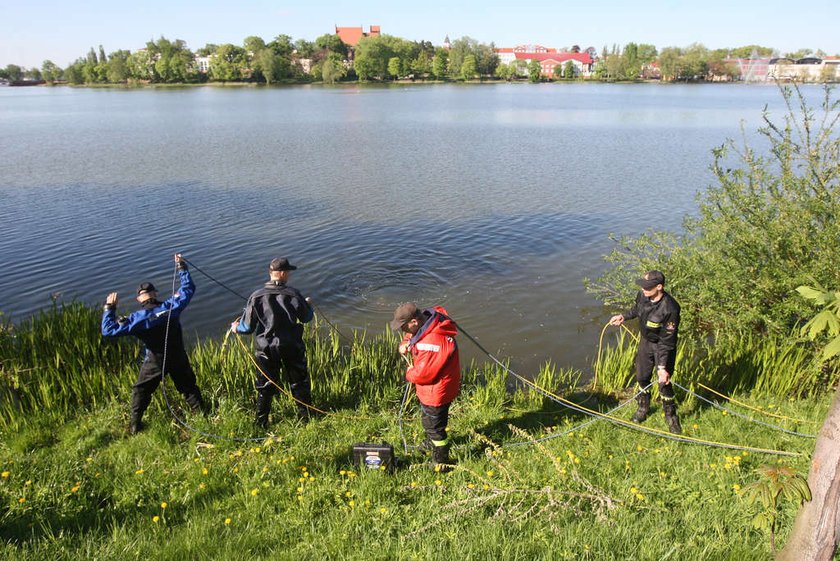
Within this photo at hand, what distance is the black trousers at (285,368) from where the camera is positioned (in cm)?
673

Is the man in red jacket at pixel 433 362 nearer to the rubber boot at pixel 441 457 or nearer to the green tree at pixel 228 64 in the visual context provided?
the rubber boot at pixel 441 457

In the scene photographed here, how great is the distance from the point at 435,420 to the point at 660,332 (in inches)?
115

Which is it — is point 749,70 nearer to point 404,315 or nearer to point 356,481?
point 404,315

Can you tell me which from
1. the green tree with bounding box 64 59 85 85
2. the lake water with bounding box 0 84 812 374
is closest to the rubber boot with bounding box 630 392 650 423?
the lake water with bounding box 0 84 812 374

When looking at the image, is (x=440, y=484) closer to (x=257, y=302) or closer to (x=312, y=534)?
(x=312, y=534)

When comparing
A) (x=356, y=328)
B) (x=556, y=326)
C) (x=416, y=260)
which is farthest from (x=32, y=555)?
(x=416, y=260)

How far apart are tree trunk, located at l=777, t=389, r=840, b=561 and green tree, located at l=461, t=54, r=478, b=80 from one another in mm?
145829

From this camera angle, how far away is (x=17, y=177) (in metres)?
24.7

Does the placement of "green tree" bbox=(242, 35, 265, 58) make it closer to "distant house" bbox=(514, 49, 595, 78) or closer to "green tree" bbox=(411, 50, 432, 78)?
"green tree" bbox=(411, 50, 432, 78)

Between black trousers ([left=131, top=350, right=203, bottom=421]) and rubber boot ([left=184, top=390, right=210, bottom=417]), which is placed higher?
black trousers ([left=131, top=350, right=203, bottom=421])

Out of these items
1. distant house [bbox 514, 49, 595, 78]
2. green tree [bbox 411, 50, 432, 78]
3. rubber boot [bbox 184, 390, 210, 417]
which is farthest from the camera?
distant house [bbox 514, 49, 595, 78]

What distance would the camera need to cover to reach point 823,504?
335 cm

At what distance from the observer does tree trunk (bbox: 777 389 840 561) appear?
3242 millimetres

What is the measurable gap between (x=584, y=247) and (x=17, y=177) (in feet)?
78.8
